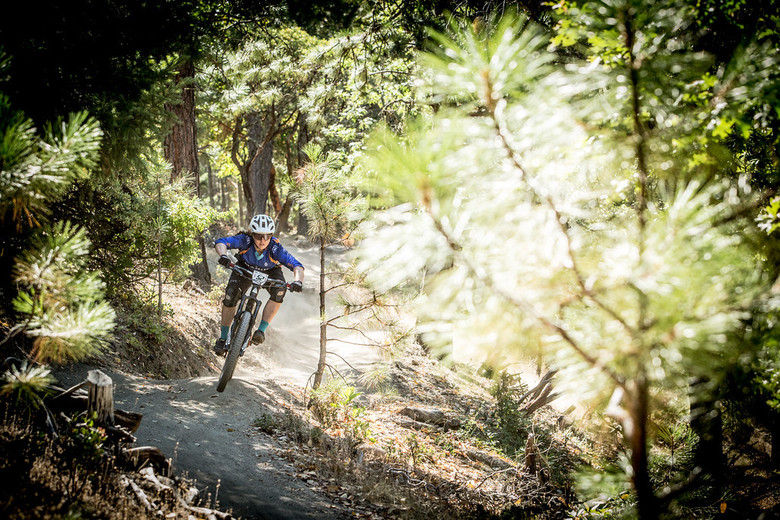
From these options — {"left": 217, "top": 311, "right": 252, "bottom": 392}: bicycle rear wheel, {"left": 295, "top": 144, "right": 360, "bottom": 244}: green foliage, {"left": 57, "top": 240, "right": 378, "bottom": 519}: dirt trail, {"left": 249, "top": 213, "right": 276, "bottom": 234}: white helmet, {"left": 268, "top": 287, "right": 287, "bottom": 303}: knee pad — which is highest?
{"left": 295, "top": 144, "right": 360, "bottom": 244}: green foliage

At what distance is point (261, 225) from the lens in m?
6.49

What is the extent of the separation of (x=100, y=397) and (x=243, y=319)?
9.88ft

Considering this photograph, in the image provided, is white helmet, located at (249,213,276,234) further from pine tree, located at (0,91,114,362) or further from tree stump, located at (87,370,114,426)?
pine tree, located at (0,91,114,362)

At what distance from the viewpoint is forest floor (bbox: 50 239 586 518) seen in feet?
13.6

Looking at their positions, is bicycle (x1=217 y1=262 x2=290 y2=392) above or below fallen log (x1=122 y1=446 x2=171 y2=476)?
above

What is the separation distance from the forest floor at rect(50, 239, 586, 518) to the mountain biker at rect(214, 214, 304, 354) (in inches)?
26.5

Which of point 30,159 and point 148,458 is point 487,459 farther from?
point 30,159

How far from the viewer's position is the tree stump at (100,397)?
2922 millimetres

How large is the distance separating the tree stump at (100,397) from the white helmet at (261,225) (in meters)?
3.67

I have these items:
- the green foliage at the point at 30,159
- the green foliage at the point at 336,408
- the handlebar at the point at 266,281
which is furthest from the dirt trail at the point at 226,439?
the green foliage at the point at 30,159

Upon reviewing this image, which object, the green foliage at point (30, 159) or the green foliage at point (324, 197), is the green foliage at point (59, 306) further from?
the green foliage at point (324, 197)

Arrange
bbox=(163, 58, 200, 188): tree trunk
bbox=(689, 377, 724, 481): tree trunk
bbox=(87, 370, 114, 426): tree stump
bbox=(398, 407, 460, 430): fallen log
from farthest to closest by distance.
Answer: bbox=(163, 58, 200, 188): tree trunk < bbox=(398, 407, 460, 430): fallen log < bbox=(87, 370, 114, 426): tree stump < bbox=(689, 377, 724, 481): tree trunk

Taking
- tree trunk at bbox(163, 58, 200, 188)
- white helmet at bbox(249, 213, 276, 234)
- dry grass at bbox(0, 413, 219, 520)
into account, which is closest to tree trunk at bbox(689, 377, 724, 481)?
dry grass at bbox(0, 413, 219, 520)

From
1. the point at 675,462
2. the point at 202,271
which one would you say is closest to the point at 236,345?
the point at 675,462
